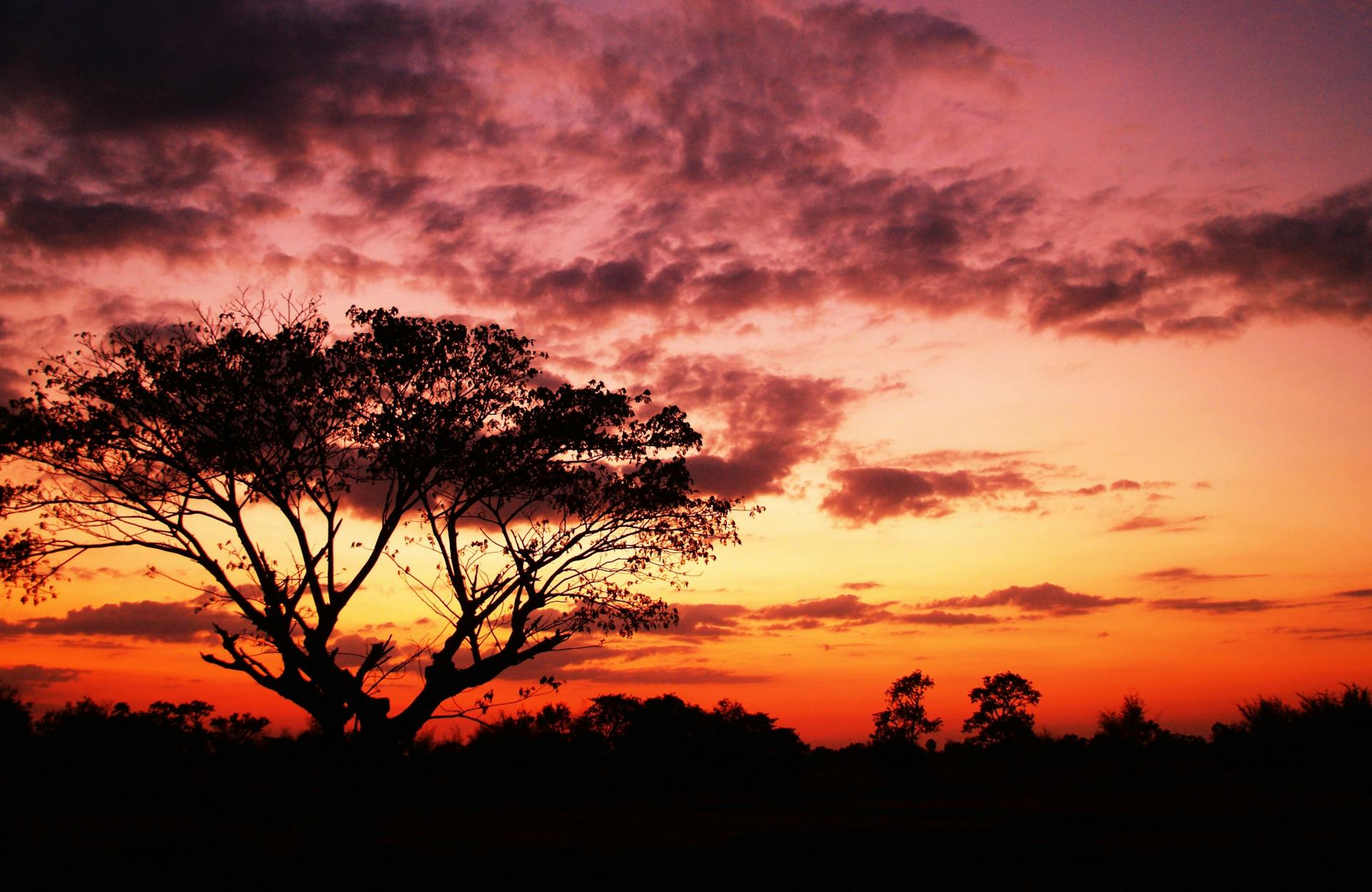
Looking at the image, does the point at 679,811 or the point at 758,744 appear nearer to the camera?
the point at 679,811

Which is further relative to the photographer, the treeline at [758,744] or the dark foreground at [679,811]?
the treeline at [758,744]

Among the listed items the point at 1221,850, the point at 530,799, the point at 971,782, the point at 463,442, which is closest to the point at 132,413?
the point at 463,442

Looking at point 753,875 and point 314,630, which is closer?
point 314,630

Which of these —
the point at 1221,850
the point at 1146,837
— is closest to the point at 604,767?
the point at 1146,837

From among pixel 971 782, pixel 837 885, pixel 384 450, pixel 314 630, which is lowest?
pixel 971 782

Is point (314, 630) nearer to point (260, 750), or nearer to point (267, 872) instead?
point (267, 872)

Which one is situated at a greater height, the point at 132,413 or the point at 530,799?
the point at 132,413

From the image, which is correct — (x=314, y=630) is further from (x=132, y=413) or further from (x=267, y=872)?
(x=132, y=413)

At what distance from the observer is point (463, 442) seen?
20875mm

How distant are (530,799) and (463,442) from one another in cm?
3115

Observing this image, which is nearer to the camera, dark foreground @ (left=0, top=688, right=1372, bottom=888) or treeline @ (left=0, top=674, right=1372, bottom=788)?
dark foreground @ (left=0, top=688, right=1372, bottom=888)

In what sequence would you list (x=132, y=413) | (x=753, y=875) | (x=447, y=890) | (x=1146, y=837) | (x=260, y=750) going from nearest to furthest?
(x=447, y=890)
(x=132, y=413)
(x=753, y=875)
(x=1146, y=837)
(x=260, y=750)

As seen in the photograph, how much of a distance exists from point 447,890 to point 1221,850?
58.7ft

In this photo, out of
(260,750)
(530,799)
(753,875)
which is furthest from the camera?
(260,750)
